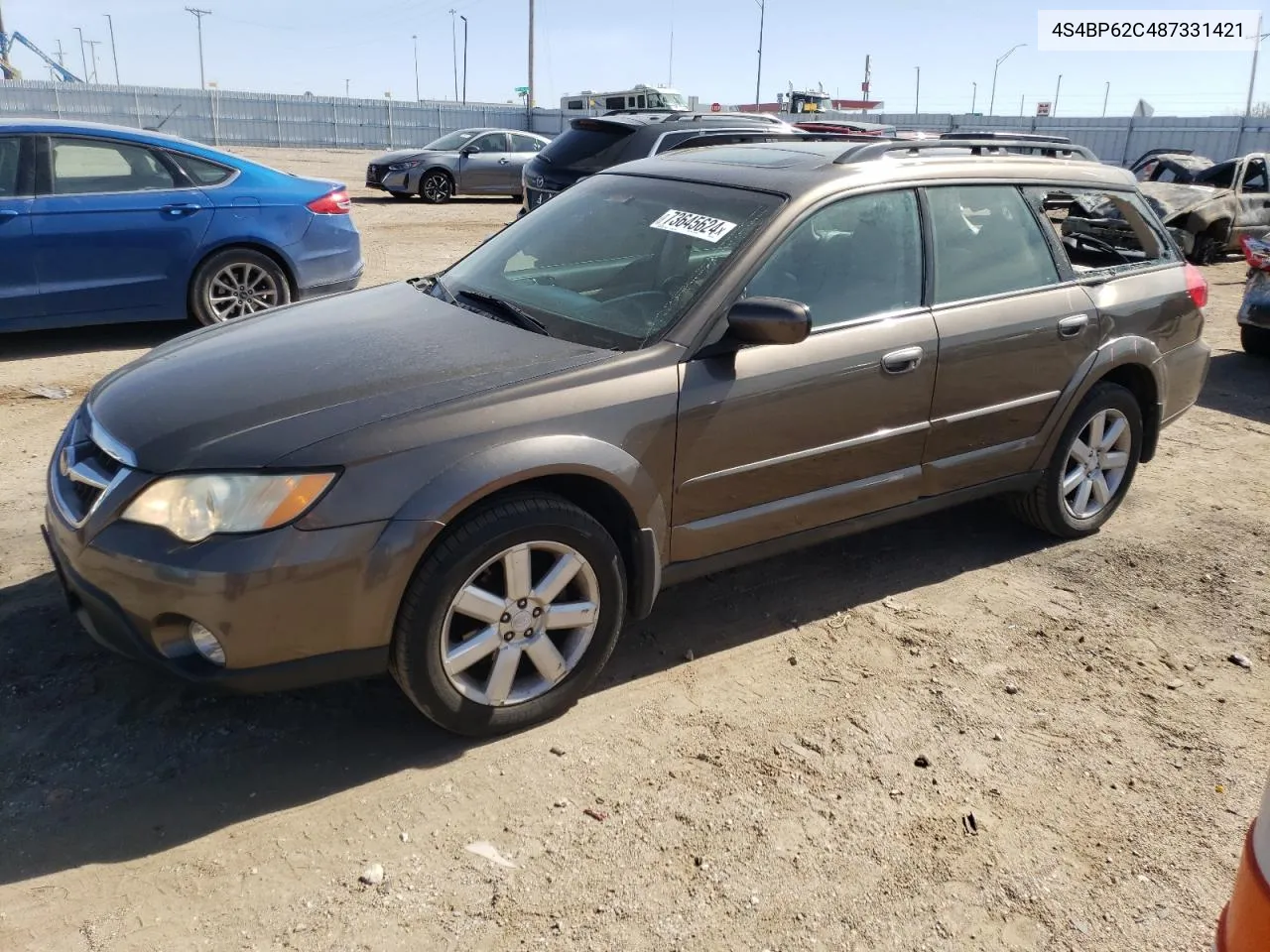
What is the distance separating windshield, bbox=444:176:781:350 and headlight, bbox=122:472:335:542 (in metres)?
1.11

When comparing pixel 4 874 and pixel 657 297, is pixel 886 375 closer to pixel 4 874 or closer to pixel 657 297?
pixel 657 297

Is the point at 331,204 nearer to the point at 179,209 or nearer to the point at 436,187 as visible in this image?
the point at 179,209

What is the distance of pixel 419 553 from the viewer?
2904 millimetres

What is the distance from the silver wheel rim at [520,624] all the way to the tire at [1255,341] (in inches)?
310

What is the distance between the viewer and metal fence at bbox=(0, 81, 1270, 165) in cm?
3544

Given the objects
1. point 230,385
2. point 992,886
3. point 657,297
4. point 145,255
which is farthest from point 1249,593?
point 145,255

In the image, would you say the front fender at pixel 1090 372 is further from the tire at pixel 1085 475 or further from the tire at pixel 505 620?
the tire at pixel 505 620

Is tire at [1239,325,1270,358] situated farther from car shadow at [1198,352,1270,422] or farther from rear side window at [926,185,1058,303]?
rear side window at [926,185,1058,303]

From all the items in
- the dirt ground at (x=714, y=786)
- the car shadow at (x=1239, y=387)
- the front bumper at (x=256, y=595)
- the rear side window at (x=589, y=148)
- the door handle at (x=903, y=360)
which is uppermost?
the rear side window at (x=589, y=148)

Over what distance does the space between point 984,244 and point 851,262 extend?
2.50 feet

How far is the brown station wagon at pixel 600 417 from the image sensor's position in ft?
9.30

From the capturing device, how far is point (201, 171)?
7.60m

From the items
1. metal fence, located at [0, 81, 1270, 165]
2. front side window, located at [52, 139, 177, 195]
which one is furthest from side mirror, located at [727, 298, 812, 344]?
metal fence, located at [0, 81, 1270, 165]

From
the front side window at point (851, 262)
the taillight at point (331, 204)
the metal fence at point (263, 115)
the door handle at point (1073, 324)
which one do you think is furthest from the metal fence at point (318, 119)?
the front side window at point (851, 262)
